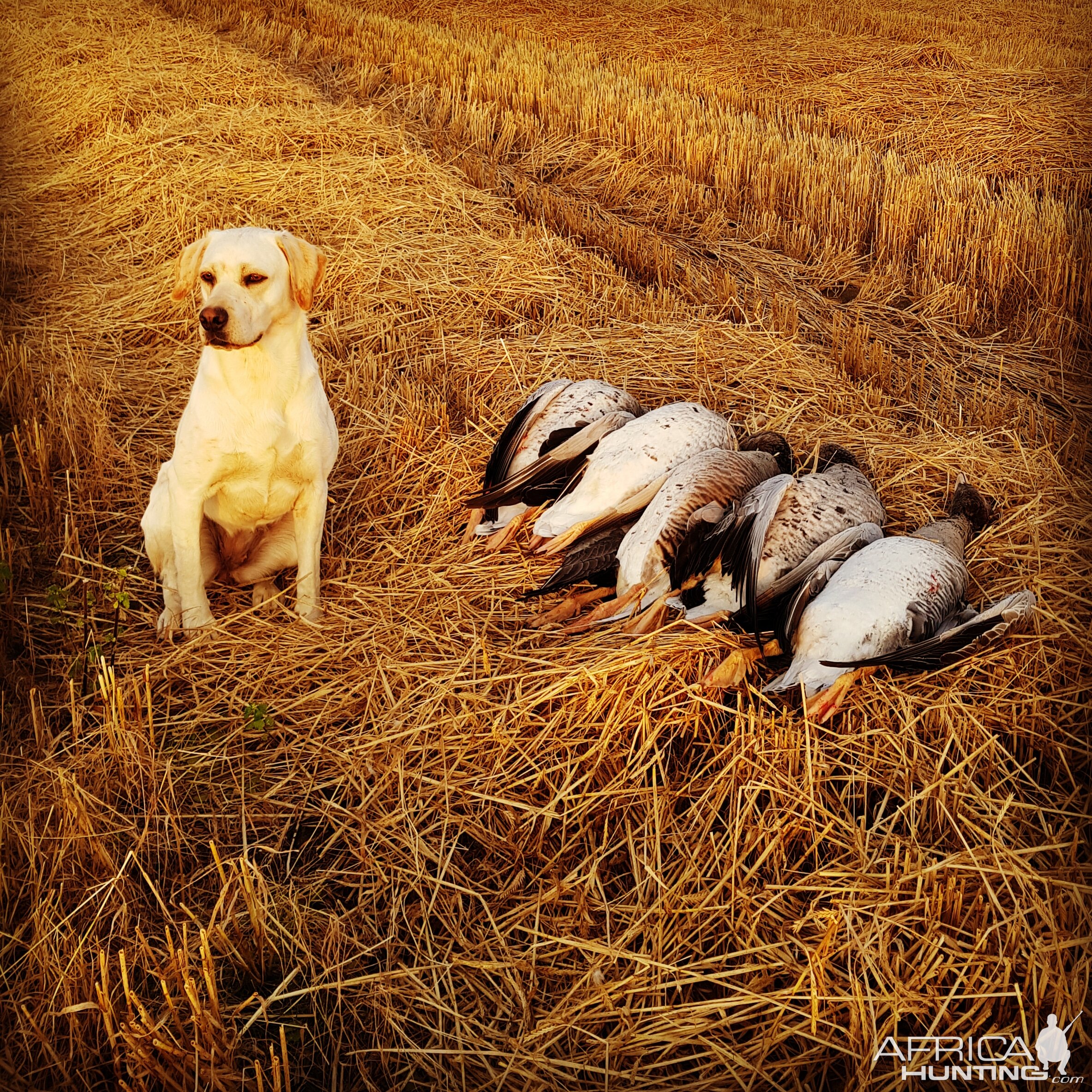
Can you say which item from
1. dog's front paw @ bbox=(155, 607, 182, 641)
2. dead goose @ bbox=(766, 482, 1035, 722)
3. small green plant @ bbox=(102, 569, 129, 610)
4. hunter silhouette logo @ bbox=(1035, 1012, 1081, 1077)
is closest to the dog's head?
small green plant @ bbox=(102, 569, 129, 610)

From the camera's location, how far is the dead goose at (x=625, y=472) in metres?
3.10

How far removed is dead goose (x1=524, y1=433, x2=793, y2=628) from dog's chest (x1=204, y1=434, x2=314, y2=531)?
2.60 ft

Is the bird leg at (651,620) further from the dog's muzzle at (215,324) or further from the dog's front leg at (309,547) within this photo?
the dog's muzzle at (215,324)

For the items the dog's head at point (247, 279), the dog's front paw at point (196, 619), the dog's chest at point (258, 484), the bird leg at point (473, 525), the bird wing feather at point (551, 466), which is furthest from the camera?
the bird leg at point (473, 525)

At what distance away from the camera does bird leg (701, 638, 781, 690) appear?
250cm

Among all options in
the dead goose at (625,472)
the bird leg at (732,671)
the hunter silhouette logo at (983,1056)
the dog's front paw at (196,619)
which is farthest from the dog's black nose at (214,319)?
the hunter silhouette logo at (983,1056)

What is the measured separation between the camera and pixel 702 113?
8391 mm

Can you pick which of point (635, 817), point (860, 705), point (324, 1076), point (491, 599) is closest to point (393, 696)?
point (491, 599)

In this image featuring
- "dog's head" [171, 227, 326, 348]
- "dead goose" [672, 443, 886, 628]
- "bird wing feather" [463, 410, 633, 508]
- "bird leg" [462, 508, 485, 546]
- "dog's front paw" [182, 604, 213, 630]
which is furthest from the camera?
"bird leg" [462, 508, 485, 546]

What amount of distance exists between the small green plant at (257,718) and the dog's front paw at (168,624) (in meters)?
0.49

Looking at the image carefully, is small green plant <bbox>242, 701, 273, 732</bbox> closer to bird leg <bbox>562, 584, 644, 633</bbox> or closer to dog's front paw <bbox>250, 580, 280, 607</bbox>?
dog's front paw <bbox>250, 580, 280, 607</bbox>

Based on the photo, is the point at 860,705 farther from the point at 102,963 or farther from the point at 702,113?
the point at 702,113

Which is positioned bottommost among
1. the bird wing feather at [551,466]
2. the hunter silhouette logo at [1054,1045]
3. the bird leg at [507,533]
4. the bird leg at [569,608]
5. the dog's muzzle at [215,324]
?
the hunter silhouette logo at [1054,1045]

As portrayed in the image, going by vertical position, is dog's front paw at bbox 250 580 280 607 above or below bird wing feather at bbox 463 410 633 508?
below
